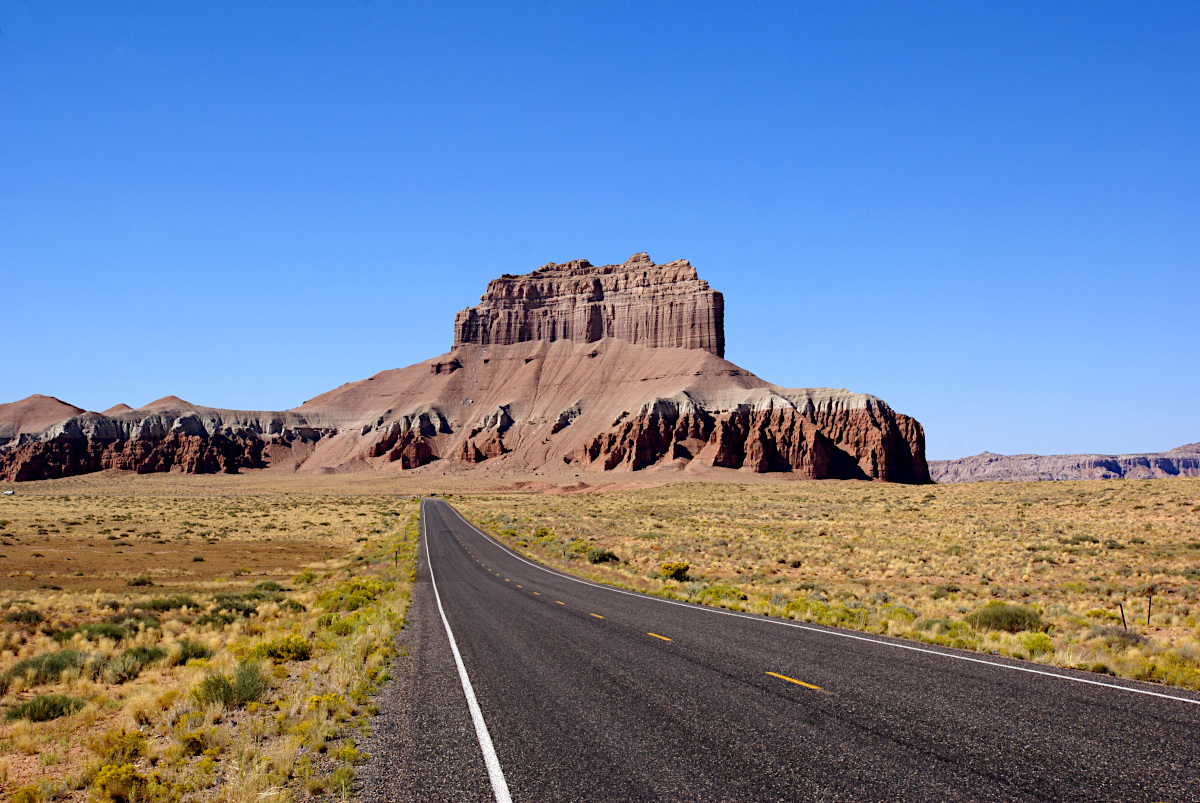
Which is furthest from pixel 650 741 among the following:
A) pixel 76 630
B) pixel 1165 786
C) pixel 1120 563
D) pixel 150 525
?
pixel 150 525

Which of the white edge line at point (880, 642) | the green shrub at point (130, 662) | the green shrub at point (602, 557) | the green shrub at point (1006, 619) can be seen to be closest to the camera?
the white edge line at point (880, 642)

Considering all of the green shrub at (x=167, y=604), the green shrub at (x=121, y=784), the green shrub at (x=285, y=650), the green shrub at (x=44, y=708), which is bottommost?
the green shrub at (x=167, y=604)

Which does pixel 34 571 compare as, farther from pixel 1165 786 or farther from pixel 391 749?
pixel 1165 786

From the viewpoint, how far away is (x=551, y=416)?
150500mm

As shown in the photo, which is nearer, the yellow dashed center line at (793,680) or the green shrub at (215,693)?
the yellow dashed center line at (793,680)

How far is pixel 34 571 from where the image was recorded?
2828cm

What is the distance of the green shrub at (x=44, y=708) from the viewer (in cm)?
1041

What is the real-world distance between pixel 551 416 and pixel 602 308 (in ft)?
115

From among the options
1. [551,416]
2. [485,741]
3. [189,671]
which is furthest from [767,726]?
[551,416]

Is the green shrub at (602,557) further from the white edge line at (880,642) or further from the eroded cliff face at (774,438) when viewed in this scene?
the eroded cliff face at (774,438)

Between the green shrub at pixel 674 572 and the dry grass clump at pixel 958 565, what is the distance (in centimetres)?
7

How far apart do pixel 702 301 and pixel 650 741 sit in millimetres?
157031

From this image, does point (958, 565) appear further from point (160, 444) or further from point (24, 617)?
point (160, 444)

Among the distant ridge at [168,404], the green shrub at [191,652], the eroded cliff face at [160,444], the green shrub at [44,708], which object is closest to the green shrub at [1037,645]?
the green shrub at [44,708]
